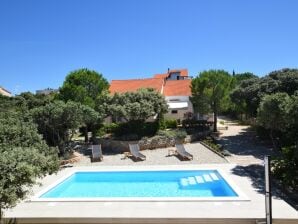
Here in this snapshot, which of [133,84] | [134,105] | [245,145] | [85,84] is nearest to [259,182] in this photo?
[245,145]

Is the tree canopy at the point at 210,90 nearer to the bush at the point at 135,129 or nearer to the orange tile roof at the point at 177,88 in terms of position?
the bush at the point at 135,129

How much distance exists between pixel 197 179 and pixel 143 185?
3960mm

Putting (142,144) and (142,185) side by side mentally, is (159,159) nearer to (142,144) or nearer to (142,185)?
(142,144)

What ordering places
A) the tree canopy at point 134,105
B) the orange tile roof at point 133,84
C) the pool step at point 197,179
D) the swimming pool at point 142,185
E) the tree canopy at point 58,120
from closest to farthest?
the swimming pool at point 142,185 → the pool step at point 197,179 → the tree canopy at point 58,120 → the tree canopy at point 134,105 → the orange tile roof at point 133,84

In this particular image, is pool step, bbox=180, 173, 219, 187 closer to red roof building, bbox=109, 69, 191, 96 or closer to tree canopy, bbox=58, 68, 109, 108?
tree canopy, bbox=58, 68, 109, 108

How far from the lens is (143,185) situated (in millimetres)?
22891

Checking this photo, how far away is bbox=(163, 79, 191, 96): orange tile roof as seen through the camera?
2217 inches

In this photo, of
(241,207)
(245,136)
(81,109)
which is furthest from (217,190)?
(245,136)

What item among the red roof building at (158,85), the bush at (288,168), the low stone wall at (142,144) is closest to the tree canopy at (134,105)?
the low stone wall at (142,144)

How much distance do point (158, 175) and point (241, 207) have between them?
10.1m

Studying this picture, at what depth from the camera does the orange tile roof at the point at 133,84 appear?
58278 mm

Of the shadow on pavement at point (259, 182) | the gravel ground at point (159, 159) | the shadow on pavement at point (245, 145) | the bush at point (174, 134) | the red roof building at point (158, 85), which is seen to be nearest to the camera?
the shadow on pavement at point (259, 182)

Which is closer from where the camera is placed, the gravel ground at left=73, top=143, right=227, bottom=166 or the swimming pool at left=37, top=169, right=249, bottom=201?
the swimming pool at left=37, top=169, right=249, bottom=201

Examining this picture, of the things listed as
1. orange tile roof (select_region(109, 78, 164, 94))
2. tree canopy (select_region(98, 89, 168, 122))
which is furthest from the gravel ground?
orange tile roof (select_region(109, 78, 164, 94))
